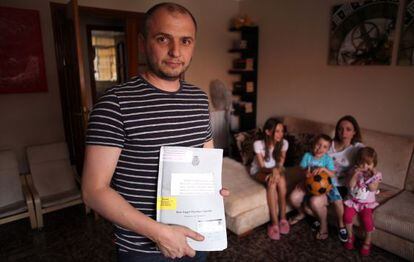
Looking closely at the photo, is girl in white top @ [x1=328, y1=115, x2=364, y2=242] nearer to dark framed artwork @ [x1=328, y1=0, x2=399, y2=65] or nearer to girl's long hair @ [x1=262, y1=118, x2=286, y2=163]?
girl's long hair @ [x1=262, y1=118, x2=286, y2=163]

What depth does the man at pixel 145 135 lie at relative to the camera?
723mm

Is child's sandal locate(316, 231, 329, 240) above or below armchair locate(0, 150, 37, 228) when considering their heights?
below

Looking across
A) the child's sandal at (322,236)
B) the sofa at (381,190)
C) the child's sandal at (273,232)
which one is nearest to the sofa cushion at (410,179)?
the sofa at (381,190)

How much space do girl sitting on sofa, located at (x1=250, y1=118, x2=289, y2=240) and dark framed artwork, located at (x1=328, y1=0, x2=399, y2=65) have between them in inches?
45.2

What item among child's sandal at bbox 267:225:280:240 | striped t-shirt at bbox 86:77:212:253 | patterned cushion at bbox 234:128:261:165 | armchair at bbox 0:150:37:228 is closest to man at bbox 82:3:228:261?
striped t-shirt at bbox 86:77:212:253

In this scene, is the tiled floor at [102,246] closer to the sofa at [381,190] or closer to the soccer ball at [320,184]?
the sofa at [381,190]

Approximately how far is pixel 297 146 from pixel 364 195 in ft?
3.24

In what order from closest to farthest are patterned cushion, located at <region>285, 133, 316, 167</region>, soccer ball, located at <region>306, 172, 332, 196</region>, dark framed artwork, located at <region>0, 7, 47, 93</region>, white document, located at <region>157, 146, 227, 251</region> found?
white document, located at <region>157, 146, 227, 251</region>, soccer ball, located at <region>306, 172, 332, 196</region>, dark framed artwork, located at <region>0, 7, 47, 93</region>, patterned cushion, located at <region>285, 133, 316, 167</region>

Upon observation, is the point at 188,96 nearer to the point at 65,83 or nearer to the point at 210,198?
the point at 210,198

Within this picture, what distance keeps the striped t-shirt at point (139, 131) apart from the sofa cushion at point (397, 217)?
194 cm

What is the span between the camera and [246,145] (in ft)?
10.5

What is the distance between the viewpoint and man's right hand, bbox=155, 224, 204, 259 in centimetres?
73

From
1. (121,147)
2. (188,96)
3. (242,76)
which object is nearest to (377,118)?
(242,76)

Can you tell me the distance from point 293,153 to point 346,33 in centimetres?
140
